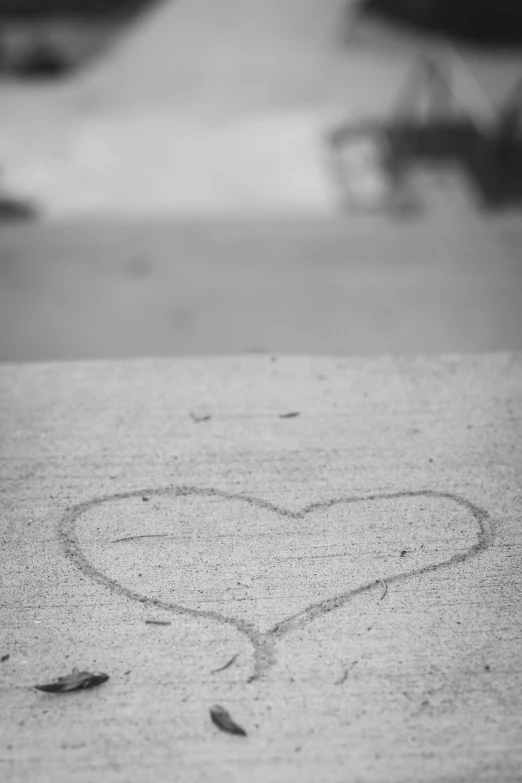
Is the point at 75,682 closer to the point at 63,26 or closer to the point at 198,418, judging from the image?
the point at 198,418

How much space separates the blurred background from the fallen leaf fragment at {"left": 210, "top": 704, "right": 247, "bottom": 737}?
2.14 metres

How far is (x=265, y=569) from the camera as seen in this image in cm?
166

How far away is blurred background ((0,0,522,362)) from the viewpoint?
3691mm

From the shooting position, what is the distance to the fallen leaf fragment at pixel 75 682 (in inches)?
54.7

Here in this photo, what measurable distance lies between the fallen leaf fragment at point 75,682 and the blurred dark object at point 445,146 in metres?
4.63

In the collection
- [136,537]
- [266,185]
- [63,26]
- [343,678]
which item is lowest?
[343,678]

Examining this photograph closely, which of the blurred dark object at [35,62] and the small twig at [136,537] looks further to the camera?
the blurred dark object at [35,62]

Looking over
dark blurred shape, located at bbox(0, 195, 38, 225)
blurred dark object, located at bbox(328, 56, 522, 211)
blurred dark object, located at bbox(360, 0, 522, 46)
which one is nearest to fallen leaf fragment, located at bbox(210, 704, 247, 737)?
dark blurred shape, located at bbox(0, 195, 38, 225)

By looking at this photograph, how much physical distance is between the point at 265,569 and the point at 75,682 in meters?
0.45

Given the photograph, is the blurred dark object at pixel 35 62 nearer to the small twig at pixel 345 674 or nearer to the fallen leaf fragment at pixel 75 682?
the fallen leaf fragment at pixel 75 682

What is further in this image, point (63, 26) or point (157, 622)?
point (63, 26)

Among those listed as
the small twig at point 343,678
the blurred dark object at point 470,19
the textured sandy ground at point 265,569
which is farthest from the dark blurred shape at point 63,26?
the small twig at point 343,678

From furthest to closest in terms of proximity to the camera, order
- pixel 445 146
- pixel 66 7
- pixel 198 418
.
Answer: pixel 66 7
pixel 445 146
pixel 198 418

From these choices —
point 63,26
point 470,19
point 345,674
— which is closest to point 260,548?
point 345,674
